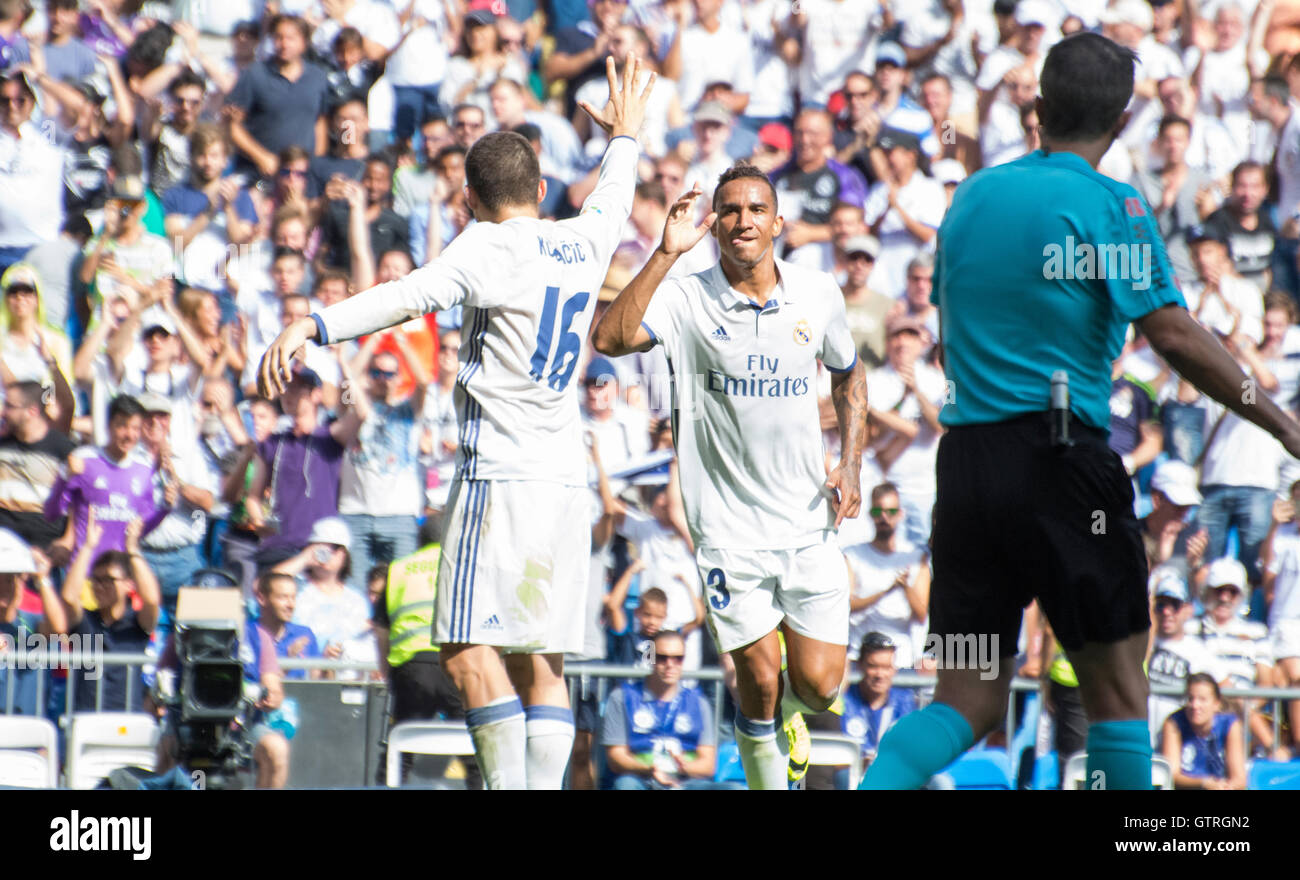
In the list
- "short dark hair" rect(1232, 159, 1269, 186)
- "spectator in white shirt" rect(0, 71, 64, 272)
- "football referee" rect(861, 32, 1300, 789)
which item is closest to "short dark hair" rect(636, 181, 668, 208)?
"spectator in white shirt" rect(0, 71, 64, 272)

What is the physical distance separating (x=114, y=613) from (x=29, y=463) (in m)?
1.21

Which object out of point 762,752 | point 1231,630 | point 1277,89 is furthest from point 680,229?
point 1277,89

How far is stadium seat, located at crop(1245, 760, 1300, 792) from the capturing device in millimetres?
7387

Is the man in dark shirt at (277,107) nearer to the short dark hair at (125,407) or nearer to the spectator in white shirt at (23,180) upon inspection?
the spectator in white shirt at (23,180)

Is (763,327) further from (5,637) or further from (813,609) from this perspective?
(5,637)

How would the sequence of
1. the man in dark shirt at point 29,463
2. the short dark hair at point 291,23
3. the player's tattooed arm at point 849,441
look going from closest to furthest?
the player's tattooed arm at point 849,441 → the man in dark shirt at point 29,463 → the short dark hair at point 291,23

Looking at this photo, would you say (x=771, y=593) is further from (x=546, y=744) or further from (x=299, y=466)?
(x=299, y=466)

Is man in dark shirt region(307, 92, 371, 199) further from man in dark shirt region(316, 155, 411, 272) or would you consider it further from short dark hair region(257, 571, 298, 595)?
short dark hair region(257, 571, 298, 595)

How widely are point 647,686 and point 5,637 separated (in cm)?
328

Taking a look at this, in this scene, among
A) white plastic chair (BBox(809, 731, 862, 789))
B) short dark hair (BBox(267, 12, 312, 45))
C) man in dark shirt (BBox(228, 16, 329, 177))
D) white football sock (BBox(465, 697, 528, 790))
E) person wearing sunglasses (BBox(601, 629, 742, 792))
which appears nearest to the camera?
white football sock (BBox(465, 697, 528, 790))

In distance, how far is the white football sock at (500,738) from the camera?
202 inches

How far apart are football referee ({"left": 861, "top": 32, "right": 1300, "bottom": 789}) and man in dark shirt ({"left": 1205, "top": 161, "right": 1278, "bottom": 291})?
6.56 m

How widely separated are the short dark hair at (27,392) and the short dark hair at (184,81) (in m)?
2.51

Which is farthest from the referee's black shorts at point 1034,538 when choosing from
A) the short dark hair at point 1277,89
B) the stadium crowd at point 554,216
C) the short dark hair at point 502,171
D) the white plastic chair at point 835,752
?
the short dark hair at point 1277,89
